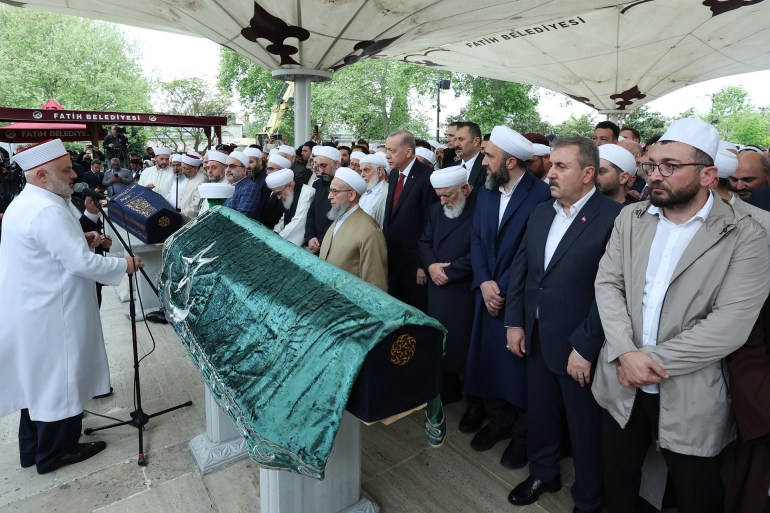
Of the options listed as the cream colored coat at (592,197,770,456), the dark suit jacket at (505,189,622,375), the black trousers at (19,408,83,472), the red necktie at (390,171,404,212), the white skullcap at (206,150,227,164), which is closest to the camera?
the cream colored coat at (592,197,770,456)

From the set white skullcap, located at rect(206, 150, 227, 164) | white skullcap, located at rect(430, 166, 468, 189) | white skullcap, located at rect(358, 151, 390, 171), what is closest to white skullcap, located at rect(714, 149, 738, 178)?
white skullcap, located at rect(430, 166, 468, 189)

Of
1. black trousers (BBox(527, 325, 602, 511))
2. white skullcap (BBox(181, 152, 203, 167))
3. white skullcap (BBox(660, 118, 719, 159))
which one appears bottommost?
black trousers (BBox(527, 325, 602, 511))

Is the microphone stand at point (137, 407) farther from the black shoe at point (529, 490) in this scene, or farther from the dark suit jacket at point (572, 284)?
the dark suit jacket at point (572, 284)

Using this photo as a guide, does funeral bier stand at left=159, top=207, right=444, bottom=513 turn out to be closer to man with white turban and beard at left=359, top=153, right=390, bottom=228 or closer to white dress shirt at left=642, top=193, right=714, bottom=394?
white dress shirt at left=642, top=193, right=714, bottom=394

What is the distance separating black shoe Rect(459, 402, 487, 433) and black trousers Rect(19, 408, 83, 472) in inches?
104

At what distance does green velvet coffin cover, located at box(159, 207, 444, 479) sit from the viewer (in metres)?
1.67

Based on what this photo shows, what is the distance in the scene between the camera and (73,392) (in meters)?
3.14

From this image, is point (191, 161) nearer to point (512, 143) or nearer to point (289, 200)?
point (289, 200)

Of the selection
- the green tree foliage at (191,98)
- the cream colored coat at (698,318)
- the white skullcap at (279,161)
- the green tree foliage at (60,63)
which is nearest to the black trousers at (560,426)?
the cream colored coat at (698,318)

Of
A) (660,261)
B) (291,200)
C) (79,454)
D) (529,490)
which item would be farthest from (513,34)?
(79,454)

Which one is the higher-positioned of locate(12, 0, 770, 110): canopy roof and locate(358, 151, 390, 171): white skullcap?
locate(12, 0, 770, 110): canopy roof

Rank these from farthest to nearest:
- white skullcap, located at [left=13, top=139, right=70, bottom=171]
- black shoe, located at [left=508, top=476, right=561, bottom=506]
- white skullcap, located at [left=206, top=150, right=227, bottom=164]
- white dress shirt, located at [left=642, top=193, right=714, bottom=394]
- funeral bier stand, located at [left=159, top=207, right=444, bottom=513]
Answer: white skullcap, located at [left=206, top=150, right=227, bottom=164], white skullcap, located at [left=13, top=139, right=70, bottom=171], black shoe, located at [left=508, top=476, right=561, bottom=506], white dress shirt, located at [left=642, top=193, right=714, bottom=394], funeral bier stand, located at [left=159, top=207, right=444, bottom=513]

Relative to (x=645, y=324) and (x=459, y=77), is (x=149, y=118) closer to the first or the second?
(x=645, y=324)

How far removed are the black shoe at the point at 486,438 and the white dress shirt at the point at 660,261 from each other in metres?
1.40
